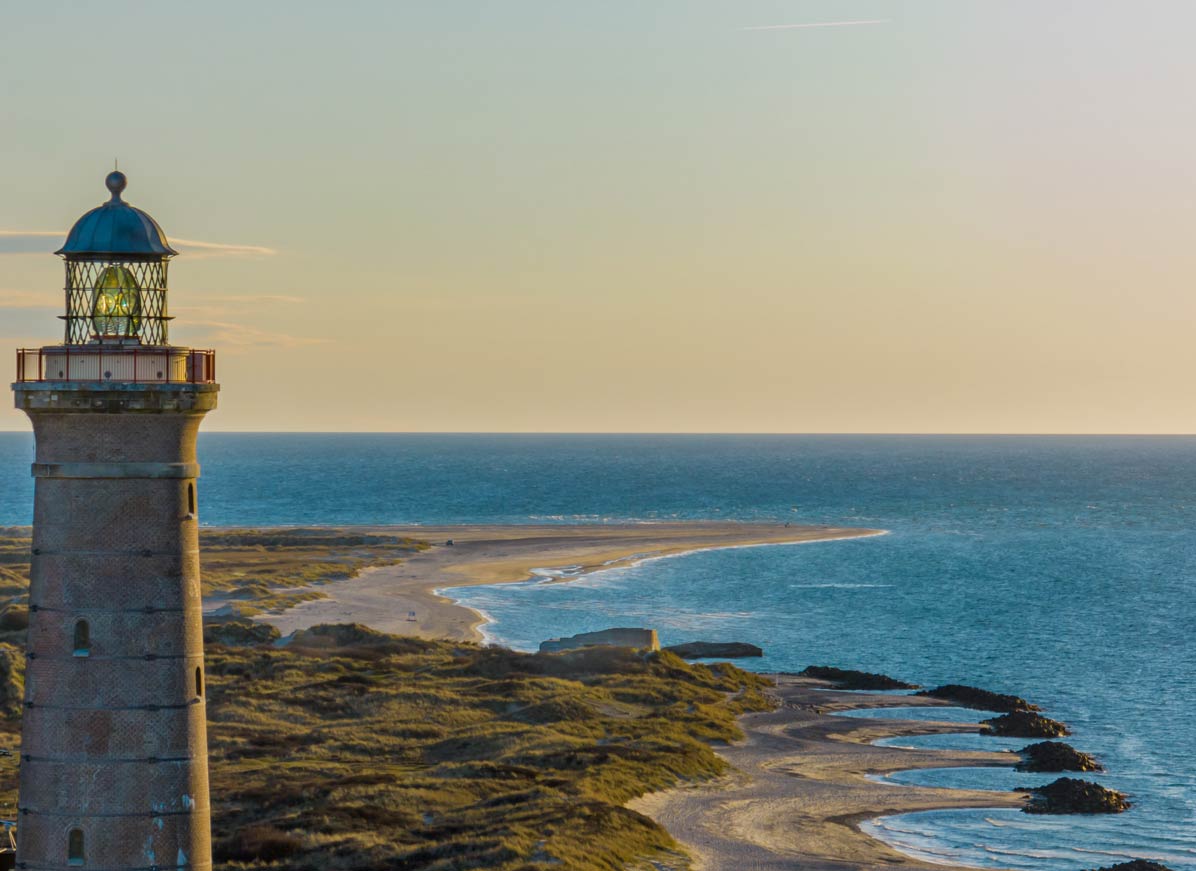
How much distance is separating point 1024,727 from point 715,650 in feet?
80.9

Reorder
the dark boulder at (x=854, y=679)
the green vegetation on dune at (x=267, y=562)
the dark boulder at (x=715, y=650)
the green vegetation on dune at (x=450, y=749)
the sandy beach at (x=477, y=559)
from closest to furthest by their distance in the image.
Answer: the green vegetation on dune at (x=450, y=749) < the dark boulder at (x=854, y=679) < the dark boulder at (x=715, y=650) < the sandy beach at (x=477, y=559) < the green vegetation on dune at (x=267, y=562)

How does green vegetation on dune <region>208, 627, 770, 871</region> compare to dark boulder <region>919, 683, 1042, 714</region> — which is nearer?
green vegetation on dune <region>208, 627, 770, 871</region>

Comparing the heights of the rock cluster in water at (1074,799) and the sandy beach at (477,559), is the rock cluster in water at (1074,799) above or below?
below

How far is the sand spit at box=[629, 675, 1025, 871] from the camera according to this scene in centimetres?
4266

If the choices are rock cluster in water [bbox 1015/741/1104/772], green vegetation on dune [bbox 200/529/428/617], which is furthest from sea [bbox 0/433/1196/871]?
green vegetation on dune [bbox 200/529/428/617]

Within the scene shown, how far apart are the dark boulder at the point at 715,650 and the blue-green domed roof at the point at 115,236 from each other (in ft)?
215

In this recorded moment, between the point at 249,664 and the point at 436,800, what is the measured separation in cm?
2426


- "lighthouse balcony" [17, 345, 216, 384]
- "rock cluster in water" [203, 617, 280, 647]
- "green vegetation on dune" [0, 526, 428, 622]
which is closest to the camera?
"lighthouse balcony" [17, 345, 216, 384]

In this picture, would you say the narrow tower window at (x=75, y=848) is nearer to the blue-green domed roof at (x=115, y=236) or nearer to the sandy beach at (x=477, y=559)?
the blue-green domed roof at (x=115, y=236)

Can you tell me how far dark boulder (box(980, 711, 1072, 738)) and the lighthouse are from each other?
46.8m

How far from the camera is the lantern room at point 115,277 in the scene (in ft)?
66.3

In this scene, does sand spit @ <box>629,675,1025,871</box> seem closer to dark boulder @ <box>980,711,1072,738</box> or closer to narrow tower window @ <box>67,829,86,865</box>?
dark boulder @ <box>980,711,1072,738</box>

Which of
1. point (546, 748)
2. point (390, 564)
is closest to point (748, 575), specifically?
point (390, 564)

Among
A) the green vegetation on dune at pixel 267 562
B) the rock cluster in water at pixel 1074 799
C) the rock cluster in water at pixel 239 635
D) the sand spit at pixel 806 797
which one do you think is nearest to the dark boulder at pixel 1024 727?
the sand spit at pixel 806 797
